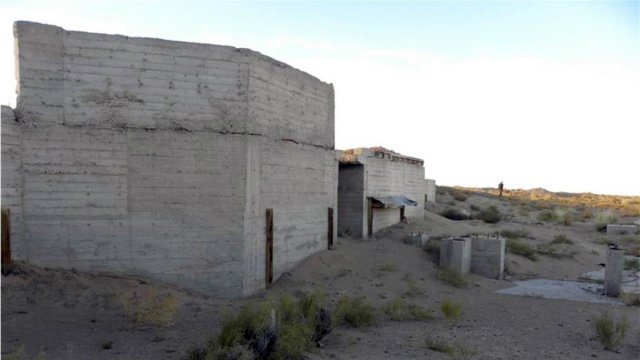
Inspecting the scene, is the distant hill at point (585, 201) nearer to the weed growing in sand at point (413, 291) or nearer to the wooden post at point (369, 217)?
the wooden post at point (369, 217)

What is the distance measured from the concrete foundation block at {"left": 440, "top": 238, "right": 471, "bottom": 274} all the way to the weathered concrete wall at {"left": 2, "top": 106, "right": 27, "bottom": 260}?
10.9 meters

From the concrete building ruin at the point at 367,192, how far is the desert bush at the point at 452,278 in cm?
455

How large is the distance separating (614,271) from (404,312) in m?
5.86

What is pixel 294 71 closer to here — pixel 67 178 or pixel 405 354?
pixel 67 178

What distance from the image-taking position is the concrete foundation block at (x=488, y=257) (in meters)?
14.9

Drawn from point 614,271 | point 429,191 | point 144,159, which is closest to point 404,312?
point 614,271

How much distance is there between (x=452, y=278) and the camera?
546 inches

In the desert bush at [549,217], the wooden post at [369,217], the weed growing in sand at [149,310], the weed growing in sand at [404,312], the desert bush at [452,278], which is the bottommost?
the weed growing in sand at [404,312]

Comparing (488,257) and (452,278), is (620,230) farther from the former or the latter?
(452,278)

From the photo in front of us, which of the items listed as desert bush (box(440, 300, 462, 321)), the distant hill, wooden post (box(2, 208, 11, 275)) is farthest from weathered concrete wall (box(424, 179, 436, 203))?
wooden post (box(2, 208, 11, 275))

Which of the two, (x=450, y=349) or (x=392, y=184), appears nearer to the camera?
(x=450, y=349)

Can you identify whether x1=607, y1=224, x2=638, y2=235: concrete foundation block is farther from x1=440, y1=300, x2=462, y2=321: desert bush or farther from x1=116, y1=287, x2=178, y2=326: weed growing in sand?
x1=116, y1=287, x2=178, y2=326: weed growing in sand

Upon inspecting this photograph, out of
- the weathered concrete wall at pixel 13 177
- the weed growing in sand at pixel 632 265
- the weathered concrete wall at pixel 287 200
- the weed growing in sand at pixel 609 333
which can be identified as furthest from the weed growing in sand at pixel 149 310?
the weed growing in sand at pixel 632 265

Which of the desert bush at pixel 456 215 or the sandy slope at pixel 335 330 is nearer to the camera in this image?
the sandy slope at pixel 335 330
